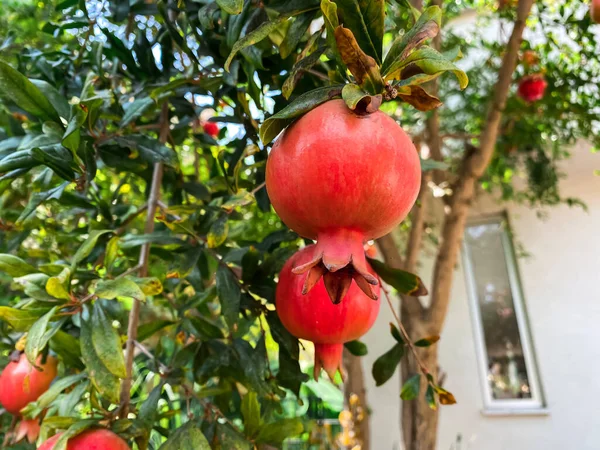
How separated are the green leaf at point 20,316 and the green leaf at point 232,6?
45 cm

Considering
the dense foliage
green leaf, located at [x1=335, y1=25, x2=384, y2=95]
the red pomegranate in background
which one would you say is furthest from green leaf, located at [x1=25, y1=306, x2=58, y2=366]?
the red pomegranate in background

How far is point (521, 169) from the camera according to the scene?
2988 millimetres

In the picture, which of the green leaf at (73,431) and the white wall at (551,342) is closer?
the green leaf at (73,431)

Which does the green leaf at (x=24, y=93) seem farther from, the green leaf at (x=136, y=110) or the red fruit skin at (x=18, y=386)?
the red fruit skin at (x=18, y=386)

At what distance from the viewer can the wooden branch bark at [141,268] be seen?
652mm

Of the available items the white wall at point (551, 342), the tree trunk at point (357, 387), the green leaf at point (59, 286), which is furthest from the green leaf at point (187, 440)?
the white wall at point (551, 342)

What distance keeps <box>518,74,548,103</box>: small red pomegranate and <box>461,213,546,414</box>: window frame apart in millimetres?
972

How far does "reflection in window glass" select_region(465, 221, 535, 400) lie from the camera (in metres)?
2.83

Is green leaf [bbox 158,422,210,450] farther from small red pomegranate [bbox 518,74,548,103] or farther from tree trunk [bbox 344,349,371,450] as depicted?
small red pomegranate [bbox 518,74,548,103]

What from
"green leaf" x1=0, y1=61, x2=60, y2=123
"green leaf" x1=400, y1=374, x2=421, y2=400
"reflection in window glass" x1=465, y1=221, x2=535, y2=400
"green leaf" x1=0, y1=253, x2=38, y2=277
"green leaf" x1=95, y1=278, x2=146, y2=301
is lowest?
"green leaf" x1=400, y1=374, x2=421, y2=400

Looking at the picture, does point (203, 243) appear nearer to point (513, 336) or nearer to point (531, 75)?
point (531, 75)

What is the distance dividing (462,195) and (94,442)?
1.69m

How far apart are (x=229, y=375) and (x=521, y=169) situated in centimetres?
275

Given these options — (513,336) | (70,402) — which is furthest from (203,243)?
A: (513,336)
